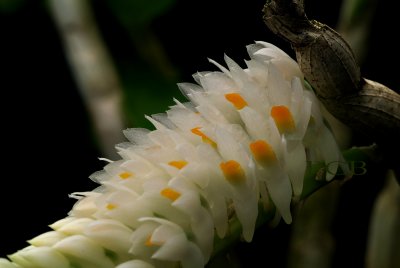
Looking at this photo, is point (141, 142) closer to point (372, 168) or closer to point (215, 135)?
point (215, 135)

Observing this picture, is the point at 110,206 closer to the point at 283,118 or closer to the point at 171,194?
the point at 171,194

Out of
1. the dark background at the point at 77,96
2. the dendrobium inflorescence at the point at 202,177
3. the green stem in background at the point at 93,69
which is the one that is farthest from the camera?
the dark background at the point at 77,96

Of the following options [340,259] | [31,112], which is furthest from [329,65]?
[31,112]

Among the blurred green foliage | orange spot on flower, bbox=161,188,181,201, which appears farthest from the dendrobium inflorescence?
the blurred green foliage

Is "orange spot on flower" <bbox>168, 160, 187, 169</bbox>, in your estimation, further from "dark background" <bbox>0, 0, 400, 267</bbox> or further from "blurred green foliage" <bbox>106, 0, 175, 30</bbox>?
"blurred green foliage" <bbox>106, 0, 175, 30</bbox>

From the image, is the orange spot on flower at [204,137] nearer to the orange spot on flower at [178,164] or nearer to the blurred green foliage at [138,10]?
the orange spot on flower at [178,164]

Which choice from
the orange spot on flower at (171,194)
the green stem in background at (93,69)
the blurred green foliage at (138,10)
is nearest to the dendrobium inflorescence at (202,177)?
the orange spot on flower at (171,194)
